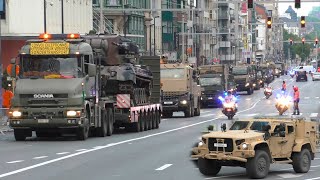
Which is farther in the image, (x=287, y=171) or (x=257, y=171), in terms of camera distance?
(x=287, y=171)

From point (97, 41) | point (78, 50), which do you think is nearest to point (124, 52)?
point (97, 41)

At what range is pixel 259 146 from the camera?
2019cm

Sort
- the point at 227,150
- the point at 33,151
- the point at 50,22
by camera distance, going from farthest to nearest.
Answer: the point at 50,22 → the point at 33,151 → the point at 227,150

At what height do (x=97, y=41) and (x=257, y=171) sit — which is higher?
(x=97, y=41)

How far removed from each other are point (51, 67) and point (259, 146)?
46.0ft

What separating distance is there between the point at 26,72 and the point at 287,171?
13.5m

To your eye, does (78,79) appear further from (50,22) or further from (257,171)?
(50,22)

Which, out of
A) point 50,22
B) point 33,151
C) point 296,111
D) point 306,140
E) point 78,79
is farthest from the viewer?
point 50,22

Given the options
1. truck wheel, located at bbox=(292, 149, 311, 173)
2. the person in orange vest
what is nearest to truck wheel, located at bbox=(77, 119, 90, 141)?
the person in orange vest

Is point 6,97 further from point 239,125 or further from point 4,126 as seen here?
point 239,125

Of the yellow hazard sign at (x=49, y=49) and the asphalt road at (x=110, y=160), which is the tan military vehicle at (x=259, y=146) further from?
the yellow hazard sign at (x=49, y=49)

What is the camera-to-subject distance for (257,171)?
20.0 metres

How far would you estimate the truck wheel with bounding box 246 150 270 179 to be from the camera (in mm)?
19891

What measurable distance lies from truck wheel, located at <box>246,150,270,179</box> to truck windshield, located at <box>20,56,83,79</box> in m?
13.7
